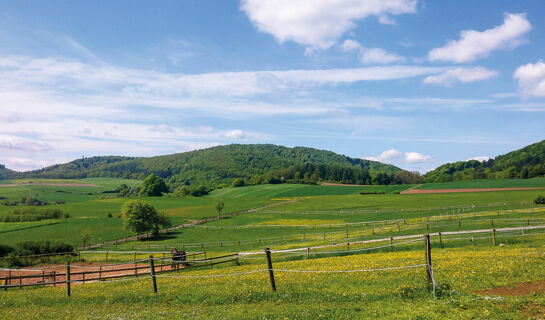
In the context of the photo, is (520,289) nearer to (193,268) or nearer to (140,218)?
(193,268)

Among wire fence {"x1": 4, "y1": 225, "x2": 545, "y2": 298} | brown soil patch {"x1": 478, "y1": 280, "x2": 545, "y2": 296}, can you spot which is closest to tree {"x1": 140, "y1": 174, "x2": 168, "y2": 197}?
wire fence {"x1": 4, "y1": 225, "x2": 545, "y2": 298}

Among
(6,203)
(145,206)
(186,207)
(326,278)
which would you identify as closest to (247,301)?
(326,278)

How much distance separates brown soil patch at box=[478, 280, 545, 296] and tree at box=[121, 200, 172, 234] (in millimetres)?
74557

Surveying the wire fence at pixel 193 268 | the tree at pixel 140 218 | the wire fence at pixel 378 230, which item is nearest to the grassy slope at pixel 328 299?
the wire fence at pixel 193 268

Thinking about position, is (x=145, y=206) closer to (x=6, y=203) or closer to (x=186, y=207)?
(x=186, y=207)

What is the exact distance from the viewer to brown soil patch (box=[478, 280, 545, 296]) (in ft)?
38.0

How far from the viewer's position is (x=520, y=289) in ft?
39.3

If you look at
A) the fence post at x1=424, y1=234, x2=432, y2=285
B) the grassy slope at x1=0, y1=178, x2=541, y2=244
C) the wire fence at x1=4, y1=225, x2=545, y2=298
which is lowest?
the grassy slope at x1=0, y1=178, x2=541, y2=244

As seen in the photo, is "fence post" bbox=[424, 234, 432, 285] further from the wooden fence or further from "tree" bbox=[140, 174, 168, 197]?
"tree" bbox=[140, 174, 168, 197]

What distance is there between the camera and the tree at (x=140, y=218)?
75.9 m

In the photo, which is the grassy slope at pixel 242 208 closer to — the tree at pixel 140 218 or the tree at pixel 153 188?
the tree at pixel 140 218

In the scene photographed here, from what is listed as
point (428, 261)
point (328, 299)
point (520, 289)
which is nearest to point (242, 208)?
point (328, 299)

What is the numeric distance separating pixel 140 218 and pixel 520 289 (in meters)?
75.9

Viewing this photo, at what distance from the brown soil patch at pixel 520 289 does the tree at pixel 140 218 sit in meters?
74.6
